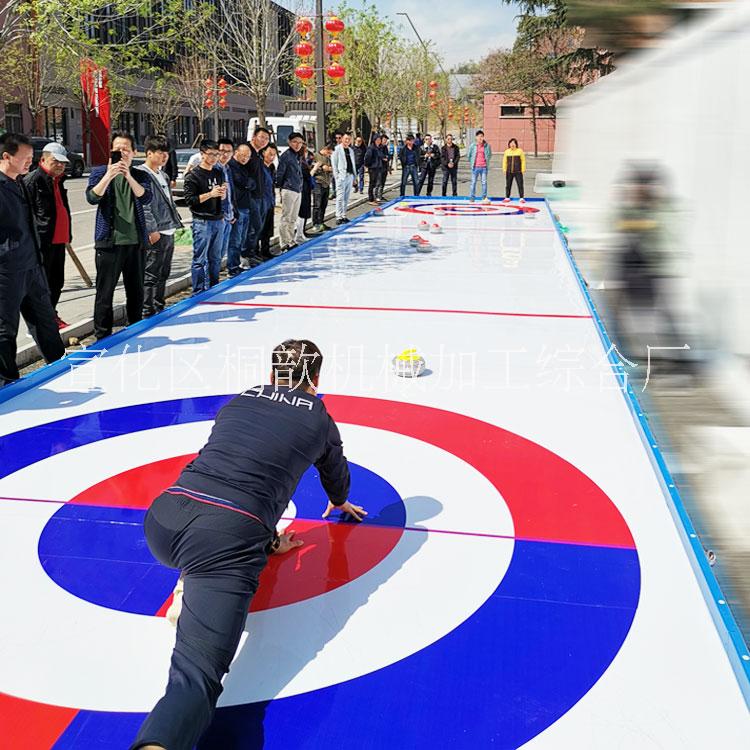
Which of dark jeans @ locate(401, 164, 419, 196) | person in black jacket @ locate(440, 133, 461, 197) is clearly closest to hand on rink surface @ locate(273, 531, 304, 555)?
dark jeans @ locate(401, 164, 419, 196)

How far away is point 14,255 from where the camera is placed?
590 cm

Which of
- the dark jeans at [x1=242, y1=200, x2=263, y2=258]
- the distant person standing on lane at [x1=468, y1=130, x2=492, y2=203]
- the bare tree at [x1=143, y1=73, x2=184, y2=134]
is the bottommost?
the dark jeans at [x1=242, y1=200, x2=263, y2=258]

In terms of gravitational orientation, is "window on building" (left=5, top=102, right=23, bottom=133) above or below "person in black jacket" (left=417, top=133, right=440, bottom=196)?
above

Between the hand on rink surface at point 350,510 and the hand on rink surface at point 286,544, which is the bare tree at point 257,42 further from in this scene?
the hand on rink surface at point 286,544

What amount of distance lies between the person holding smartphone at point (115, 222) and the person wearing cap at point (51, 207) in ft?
1.56

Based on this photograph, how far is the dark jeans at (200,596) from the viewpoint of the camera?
2508 mm

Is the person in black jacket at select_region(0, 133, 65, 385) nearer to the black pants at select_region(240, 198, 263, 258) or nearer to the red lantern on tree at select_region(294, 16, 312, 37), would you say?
the black pants at select_region(240, 198, 263, 258)

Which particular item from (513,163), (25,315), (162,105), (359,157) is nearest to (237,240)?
(25,315)

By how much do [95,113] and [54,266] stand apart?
4.12 metres

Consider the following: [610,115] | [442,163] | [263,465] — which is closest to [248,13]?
[442,163]

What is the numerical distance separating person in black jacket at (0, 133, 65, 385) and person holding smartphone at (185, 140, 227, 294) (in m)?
3.17

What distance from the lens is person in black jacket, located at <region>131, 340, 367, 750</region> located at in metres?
2.60

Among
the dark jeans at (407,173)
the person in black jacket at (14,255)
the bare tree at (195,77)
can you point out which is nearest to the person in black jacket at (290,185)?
the person in black jacket at (14,255)

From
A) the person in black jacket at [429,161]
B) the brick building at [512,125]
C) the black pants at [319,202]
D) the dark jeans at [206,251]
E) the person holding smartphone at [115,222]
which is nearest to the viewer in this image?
the person holding smartphone at [115,222]
